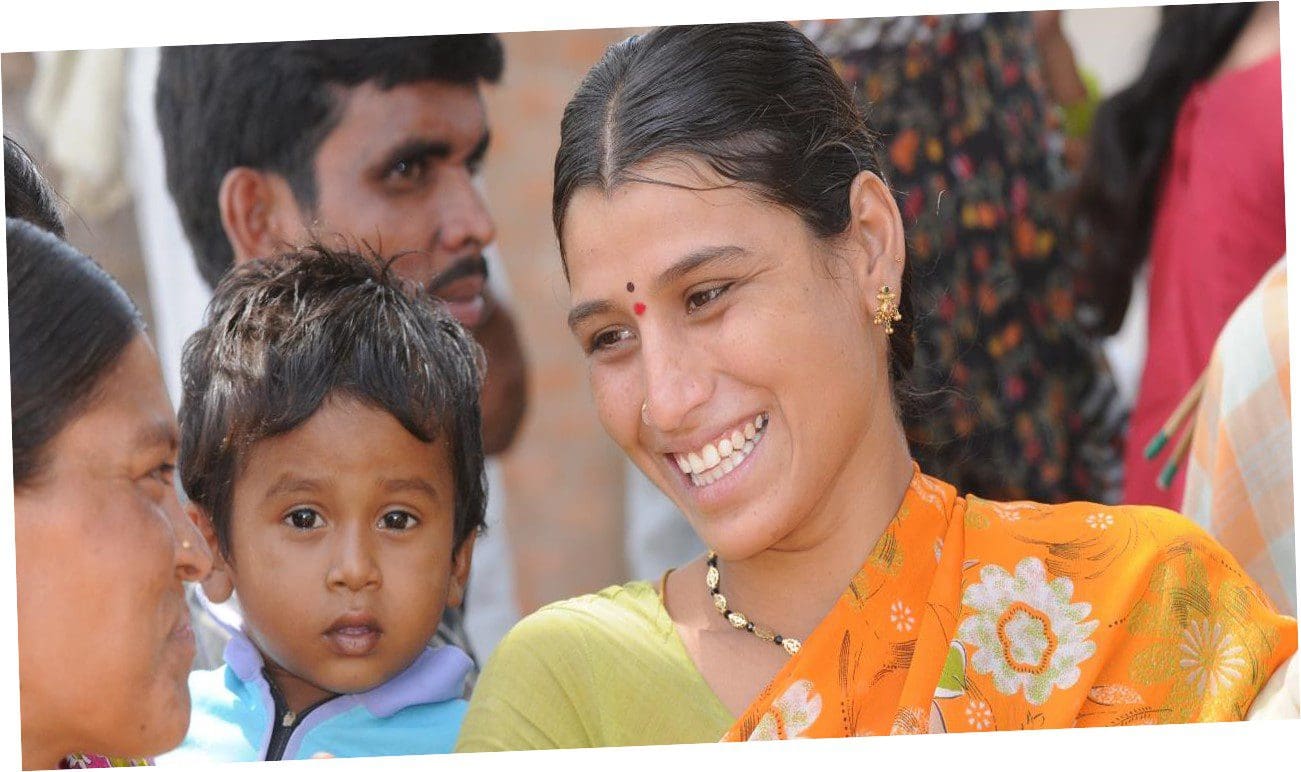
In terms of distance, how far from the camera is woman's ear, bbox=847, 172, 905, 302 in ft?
7.33

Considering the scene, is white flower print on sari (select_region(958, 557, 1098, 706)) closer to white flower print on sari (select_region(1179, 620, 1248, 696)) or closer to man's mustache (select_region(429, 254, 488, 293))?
white flower print on sari (select_region(1179, 620, 1248, 696))

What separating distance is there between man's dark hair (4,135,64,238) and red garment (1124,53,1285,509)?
6.42 ft

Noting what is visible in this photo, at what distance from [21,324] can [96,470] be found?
0.72 ft

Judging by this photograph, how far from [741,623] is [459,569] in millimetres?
462

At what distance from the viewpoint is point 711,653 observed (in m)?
2.25

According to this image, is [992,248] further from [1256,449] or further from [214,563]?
[214,563]

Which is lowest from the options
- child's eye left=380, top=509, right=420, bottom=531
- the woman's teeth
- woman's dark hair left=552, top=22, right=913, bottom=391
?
child's eye left=380, top=509, right=420, bottom=531

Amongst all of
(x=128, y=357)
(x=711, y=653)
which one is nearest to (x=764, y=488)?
(x=711, y=653)

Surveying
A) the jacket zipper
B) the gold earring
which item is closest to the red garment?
the gold earring

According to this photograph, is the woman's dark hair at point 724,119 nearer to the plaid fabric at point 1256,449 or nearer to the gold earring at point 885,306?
the gold earring at point 885,306

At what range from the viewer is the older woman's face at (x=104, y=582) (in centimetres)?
210

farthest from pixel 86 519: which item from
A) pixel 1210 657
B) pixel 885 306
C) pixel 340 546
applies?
pixel 1210 657

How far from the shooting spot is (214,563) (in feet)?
7.86

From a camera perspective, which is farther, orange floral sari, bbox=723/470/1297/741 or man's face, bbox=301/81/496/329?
man's face, bbox=301/81/496/329
